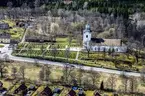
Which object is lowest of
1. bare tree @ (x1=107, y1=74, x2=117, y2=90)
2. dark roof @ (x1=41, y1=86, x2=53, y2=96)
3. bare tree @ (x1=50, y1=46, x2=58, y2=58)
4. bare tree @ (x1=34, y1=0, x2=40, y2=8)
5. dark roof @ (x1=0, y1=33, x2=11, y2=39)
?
dark roof @ (x1=41, y1=86, x2=53, y2=96)

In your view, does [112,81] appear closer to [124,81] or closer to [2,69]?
[124,81]

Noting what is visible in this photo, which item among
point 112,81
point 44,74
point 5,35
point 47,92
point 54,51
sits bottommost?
point 47,92

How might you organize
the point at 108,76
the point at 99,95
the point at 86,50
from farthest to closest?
the point at 86,50, the point at 108,76, the point at 99,95

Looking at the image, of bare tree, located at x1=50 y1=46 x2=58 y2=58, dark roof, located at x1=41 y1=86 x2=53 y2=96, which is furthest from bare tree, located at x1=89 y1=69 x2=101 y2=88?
bare tree, located at x1=50 y1=46 x2=58 y2=58

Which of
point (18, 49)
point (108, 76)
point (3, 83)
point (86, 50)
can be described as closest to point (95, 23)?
point (86, 50)

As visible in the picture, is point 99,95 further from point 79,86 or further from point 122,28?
point 122,28

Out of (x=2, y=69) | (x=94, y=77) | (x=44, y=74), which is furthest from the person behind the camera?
(x=2, y=69)

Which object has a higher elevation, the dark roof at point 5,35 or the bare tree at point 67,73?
the dark roof at point 5,35

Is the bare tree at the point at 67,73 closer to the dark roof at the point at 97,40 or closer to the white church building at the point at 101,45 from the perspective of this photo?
the white church building at the point at 101,45

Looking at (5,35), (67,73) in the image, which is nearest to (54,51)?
(67,73)

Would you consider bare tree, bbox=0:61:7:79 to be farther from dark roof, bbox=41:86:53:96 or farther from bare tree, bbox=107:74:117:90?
bare tree, bbox=107:74:117:90

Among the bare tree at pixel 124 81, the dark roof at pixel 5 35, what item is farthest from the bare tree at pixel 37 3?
the bare tree at pixel 124 81
